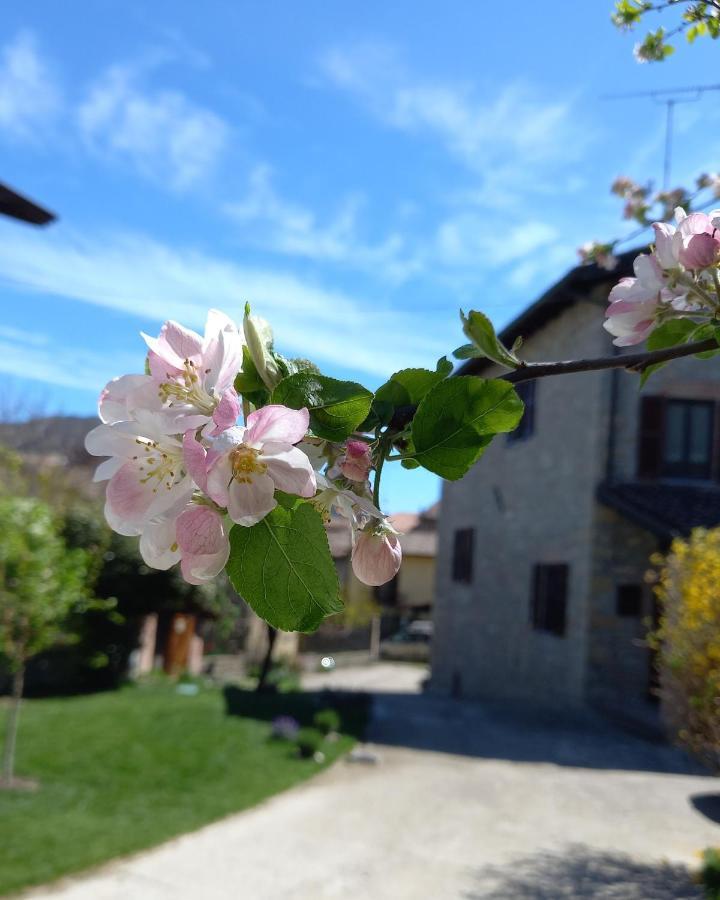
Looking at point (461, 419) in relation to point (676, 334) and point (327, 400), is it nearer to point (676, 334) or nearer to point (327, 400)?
point (327, 400)

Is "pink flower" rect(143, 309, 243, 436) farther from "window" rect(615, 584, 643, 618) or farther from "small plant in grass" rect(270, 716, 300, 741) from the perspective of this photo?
"window" rect(615, 584, 643, 618)

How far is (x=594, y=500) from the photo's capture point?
12.5 metres

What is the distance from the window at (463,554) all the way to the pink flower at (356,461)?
54.4ft

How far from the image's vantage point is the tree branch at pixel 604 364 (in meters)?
0.80

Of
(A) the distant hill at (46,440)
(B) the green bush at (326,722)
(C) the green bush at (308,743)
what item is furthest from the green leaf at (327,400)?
(A) the distant hill at (46,440)

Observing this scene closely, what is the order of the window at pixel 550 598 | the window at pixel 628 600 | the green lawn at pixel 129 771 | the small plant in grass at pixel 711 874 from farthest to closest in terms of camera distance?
the window at pixel 550 598, the window at pixel 628 600, the green lawn at pixel 129 771, the small plant in grass at pixel 711 874

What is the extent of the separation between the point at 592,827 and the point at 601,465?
19.9 feet

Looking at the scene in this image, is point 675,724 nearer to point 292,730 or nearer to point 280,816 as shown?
point 280,816

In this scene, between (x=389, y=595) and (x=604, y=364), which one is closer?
(x=604, y=364)

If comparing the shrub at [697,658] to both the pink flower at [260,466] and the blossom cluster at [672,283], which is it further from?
the pink flower at [260,466]

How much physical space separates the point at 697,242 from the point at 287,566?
66 centimetres

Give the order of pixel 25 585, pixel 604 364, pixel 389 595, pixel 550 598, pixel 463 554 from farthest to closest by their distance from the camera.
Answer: pixel 389 595 → pixel 463 554 → pixel 550 598 → pixel 25 585 → pixel 604 364

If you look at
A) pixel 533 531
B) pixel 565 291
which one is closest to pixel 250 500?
pixel 565 291

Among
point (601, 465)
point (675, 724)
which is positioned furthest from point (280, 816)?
point (601, 465)
